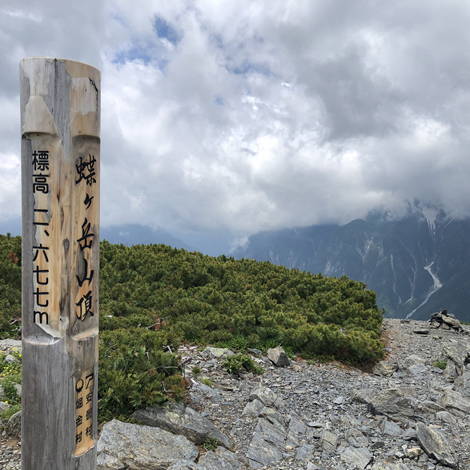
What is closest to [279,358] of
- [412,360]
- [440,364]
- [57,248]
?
[412,360]

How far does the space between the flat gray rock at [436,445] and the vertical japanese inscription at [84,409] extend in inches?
243

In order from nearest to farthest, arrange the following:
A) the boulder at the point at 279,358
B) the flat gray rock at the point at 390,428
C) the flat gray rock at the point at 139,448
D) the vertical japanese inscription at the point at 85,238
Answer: the vertical japanese inscription at the point at 85,238, the flat gray rock at the point at 139,448, the flat gray rock at the point at 390,428, the boulder at the point at 279,358

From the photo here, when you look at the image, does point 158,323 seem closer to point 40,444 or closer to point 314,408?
point 314,408

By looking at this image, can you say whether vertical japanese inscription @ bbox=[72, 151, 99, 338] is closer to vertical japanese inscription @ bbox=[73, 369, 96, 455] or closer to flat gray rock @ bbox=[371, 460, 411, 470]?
vertical japanese inscription @ bbox=[73, 369, 96, 455]

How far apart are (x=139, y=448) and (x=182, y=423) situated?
3.16ft

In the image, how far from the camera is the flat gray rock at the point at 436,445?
20.7 ft

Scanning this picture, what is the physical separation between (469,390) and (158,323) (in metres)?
9.66

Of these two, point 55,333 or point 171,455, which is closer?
point 55,333

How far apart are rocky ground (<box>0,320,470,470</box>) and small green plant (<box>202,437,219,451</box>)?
0.07 ft

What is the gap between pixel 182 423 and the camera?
20.9 feet

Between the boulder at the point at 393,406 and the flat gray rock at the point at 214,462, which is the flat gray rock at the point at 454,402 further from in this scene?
the flat gray rock at the point at 214,462

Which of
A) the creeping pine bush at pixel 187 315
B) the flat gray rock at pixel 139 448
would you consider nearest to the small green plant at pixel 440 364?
the creeping pine bush at pixel 187 315

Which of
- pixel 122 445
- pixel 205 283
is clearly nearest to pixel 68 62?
pixel 122 445

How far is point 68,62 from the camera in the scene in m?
3.40
